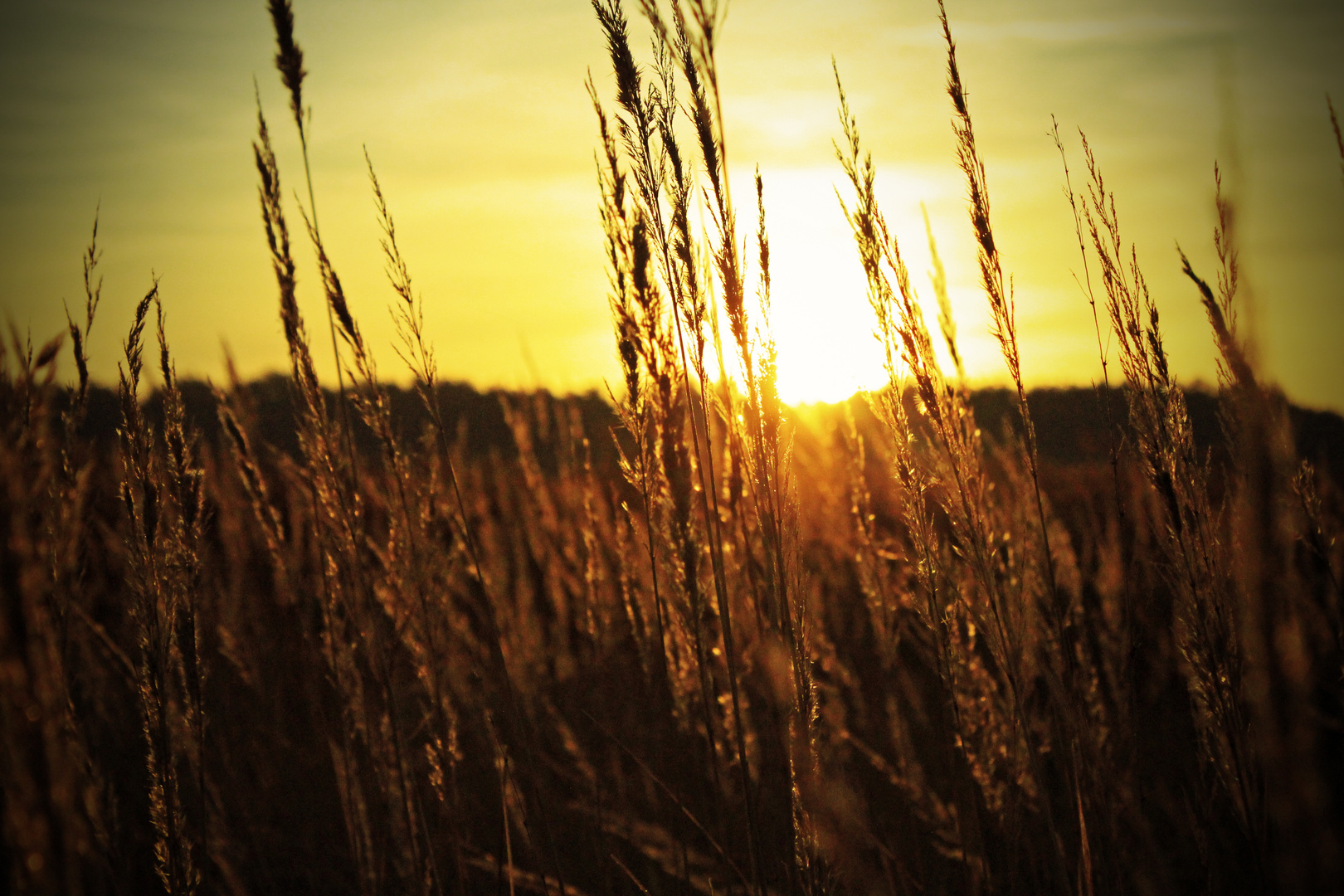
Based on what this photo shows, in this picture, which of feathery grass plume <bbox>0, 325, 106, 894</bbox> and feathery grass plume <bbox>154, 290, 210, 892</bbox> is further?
feathery grass plume <bbox>154, 290, 210, 892</bbox>

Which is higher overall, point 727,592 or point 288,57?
point 288,57

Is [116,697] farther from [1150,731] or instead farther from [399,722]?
[1150,731]

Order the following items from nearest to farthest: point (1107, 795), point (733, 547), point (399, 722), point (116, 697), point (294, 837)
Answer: point (399, 722), point (1107, 795), point (733, 547), point (294, 837), point (116, 697)

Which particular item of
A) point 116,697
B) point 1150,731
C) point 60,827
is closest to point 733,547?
point 60,827

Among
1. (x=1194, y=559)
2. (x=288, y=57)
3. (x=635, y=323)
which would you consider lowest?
(x=1194, y=559)

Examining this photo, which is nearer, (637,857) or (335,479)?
(335,479)

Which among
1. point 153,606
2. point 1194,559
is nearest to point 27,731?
point 153,606

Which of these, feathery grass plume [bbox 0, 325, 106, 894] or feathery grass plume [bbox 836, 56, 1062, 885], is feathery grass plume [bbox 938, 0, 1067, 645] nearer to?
feathery grass plume [bbox 836, 56, 1062, 885]

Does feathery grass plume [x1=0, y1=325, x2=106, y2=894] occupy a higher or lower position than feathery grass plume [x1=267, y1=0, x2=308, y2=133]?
lower

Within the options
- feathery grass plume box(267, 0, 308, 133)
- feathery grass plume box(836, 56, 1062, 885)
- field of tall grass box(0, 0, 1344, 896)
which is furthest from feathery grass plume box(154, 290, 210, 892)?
feathery grass plume box(836, 56, 1062, 885)

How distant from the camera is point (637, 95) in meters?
1.47

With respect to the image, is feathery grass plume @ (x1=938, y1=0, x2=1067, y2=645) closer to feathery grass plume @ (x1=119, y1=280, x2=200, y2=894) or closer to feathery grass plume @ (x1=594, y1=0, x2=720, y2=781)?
feathery grass plume @ (x1=594, y1=0, x2=720, y2=781)

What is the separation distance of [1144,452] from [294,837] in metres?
3.20

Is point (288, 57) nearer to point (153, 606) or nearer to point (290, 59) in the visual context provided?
point (290, 59)
